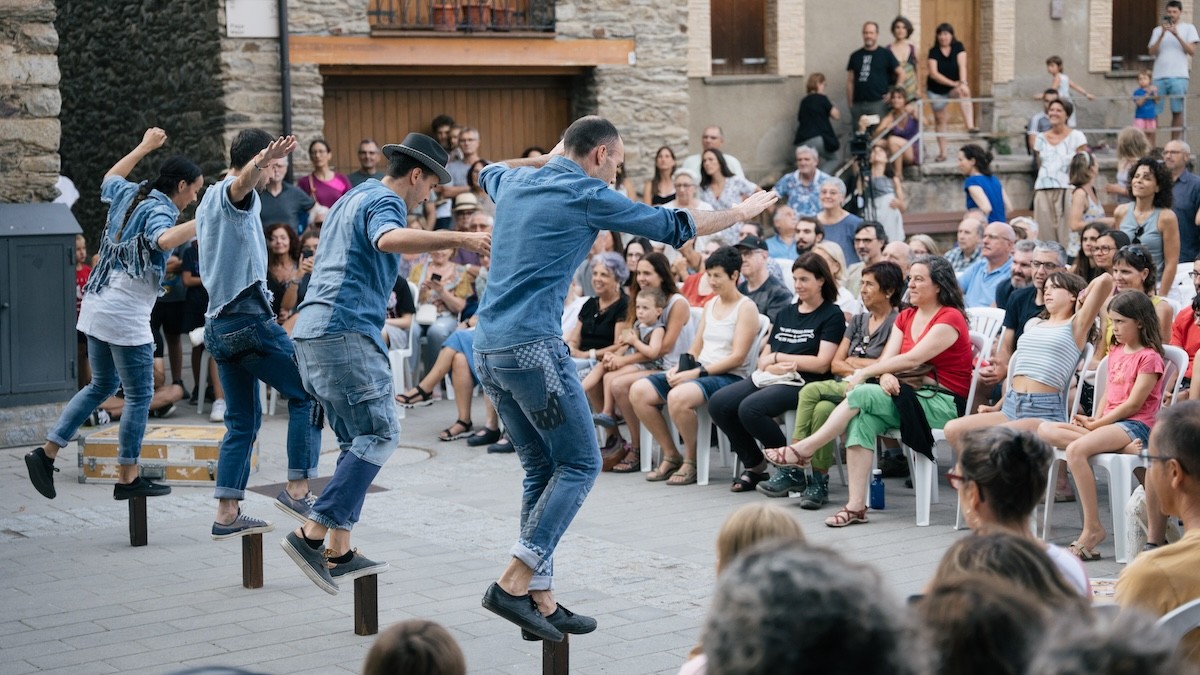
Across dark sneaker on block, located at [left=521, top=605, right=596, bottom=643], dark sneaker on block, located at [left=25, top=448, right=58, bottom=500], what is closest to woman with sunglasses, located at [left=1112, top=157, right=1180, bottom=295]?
dark sneaker on block, located at [left=521, top=605, right=596, bottom=643]

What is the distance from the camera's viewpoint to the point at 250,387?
6.71 meters

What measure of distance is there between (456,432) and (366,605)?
5.09 metres

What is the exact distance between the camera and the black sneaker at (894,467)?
916cm

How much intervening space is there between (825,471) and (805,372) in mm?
642

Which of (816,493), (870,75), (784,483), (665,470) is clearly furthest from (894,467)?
(870,75)

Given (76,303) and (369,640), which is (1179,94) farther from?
(369,640)

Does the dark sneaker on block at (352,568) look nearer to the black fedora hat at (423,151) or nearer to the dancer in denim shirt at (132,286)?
the black fedora hat at (423,151)

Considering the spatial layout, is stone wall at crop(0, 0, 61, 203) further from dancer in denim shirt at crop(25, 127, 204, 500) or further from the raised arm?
dancer in denim shirt at crop(25, 127, 204, 500)

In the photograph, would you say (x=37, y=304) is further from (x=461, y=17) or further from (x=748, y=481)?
(x=461, y=17)

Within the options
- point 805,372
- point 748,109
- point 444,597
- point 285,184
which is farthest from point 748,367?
point 748,109

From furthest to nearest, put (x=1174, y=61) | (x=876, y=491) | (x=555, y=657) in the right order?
(x=1174, y=61) < (x=876, y=491) < (x=555, y=657)

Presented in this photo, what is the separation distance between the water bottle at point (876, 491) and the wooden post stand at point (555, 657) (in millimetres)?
3376

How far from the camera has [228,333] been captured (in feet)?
21.1

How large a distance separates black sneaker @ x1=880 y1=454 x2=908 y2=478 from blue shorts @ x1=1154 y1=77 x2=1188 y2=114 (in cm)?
1165
